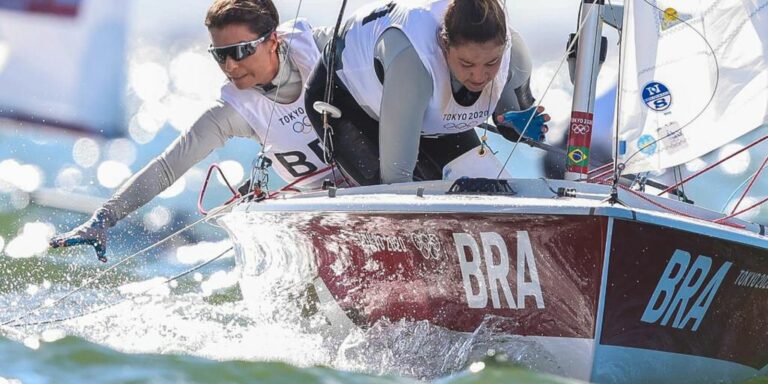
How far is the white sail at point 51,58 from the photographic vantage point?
10.9m

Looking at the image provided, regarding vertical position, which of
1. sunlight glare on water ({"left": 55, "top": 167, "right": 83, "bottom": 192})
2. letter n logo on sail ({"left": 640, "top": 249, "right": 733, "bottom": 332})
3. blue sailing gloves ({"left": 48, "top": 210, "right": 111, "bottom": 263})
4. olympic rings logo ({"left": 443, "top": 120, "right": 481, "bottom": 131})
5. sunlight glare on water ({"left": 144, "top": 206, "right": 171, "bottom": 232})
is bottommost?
sunlight glare on water ({"left": 55, "top": 167, "right": 83, "bottom": 192})

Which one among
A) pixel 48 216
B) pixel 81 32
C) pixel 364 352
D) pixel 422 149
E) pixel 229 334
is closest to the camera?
pixel 364 352

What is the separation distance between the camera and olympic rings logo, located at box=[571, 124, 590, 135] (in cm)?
473

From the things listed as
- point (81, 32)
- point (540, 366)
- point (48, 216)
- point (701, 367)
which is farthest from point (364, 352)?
point (81, 32)

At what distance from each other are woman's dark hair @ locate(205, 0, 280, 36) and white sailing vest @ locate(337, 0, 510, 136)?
481 mm

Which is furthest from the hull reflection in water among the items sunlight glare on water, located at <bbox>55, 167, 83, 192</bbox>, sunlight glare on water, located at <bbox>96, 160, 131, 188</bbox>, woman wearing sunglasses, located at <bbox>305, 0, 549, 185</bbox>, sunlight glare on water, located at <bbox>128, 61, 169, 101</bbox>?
Result: sunlight glare on water, located at <bbox>128, 61, 169, 101</bbox>

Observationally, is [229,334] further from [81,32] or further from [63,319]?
[81,32]

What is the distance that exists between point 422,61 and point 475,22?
→ 0.24m

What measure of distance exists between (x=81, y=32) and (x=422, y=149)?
6395 millimetres

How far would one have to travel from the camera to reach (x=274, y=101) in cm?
516

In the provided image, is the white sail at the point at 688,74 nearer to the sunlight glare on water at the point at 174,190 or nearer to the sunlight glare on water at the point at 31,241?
the sunlight glare on water at the point at 31,241

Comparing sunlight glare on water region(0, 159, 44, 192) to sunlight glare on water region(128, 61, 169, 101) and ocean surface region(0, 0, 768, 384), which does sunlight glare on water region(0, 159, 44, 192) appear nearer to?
ocean surface region(0, 0, 768, 384)

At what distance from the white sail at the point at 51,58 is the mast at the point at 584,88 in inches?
267

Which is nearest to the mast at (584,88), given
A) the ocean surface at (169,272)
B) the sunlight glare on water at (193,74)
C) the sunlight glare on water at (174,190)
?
the ocean surface at (169,272)
